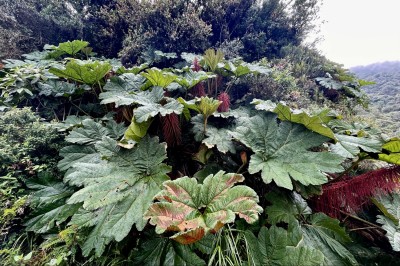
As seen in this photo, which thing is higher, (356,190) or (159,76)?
(159,76)

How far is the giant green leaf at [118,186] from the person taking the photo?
1094 mm

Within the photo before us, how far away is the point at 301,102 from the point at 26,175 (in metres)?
3.70

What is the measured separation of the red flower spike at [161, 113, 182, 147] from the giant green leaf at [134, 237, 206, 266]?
2.40 ft

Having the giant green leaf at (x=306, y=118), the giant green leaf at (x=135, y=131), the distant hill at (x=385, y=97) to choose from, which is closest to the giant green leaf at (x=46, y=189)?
the giant green leaf at (x=135, y=131)

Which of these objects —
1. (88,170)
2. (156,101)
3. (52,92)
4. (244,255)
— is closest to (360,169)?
(244,255)

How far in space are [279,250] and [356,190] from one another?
2.40 feet

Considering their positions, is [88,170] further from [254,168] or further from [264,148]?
[264,148]

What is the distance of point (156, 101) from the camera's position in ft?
5.63

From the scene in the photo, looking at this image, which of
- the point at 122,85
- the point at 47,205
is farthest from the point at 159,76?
the point at 47,205

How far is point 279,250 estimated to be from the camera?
105 cm

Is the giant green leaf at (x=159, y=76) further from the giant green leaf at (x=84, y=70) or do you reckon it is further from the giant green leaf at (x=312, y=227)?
the giant green leaf at (x=312, y=227)

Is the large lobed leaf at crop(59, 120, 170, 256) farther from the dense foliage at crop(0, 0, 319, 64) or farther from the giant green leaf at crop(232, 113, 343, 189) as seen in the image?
the dense foliage at crop(0, 0, 319, 64)

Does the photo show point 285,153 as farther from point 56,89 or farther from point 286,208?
point 56,89

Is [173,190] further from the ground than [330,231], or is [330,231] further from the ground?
[173,190]
